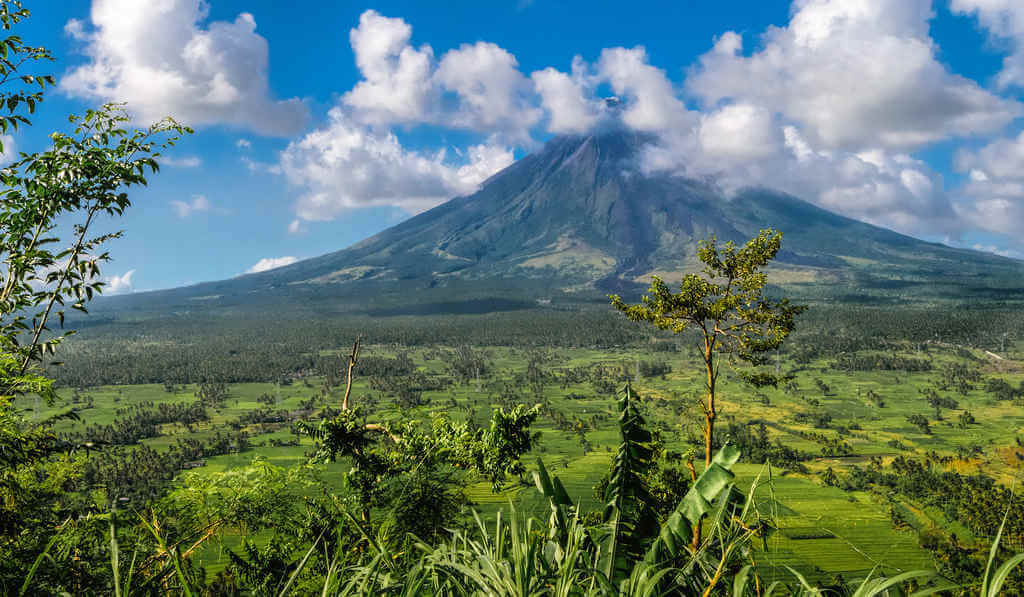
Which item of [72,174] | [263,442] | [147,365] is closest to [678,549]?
[72,174]

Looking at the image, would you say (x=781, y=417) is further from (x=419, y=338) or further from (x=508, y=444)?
(x=419, y=338)

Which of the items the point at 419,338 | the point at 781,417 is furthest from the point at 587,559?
the point at 419,338

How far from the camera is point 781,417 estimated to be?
81.6m

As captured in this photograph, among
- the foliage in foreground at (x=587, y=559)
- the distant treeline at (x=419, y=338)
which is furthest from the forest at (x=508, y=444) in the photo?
the distant treeline at (x=419, y=338)

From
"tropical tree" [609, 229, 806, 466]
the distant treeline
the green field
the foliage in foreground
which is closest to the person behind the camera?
the foliage in foreground

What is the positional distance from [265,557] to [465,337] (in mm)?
158945

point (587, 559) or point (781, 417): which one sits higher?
point (587, 559)

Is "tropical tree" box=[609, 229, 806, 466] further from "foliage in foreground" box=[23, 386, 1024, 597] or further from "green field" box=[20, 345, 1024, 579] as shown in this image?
"green field" box=[20, 345, 1024, 579]

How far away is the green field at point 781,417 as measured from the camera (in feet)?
140

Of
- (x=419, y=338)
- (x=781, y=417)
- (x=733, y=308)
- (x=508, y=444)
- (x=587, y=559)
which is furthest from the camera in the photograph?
(x=419, y=338)

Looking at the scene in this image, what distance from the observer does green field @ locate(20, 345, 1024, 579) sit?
→ 42719 millimetres

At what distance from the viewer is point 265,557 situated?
702 cm

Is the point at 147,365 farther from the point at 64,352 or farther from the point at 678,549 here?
the point at 678,549

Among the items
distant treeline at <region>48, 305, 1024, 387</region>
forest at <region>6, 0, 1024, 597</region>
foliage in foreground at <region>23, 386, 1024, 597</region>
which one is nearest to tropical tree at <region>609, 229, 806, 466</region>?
forest at <region>6, 0, 1024, 597</region>
